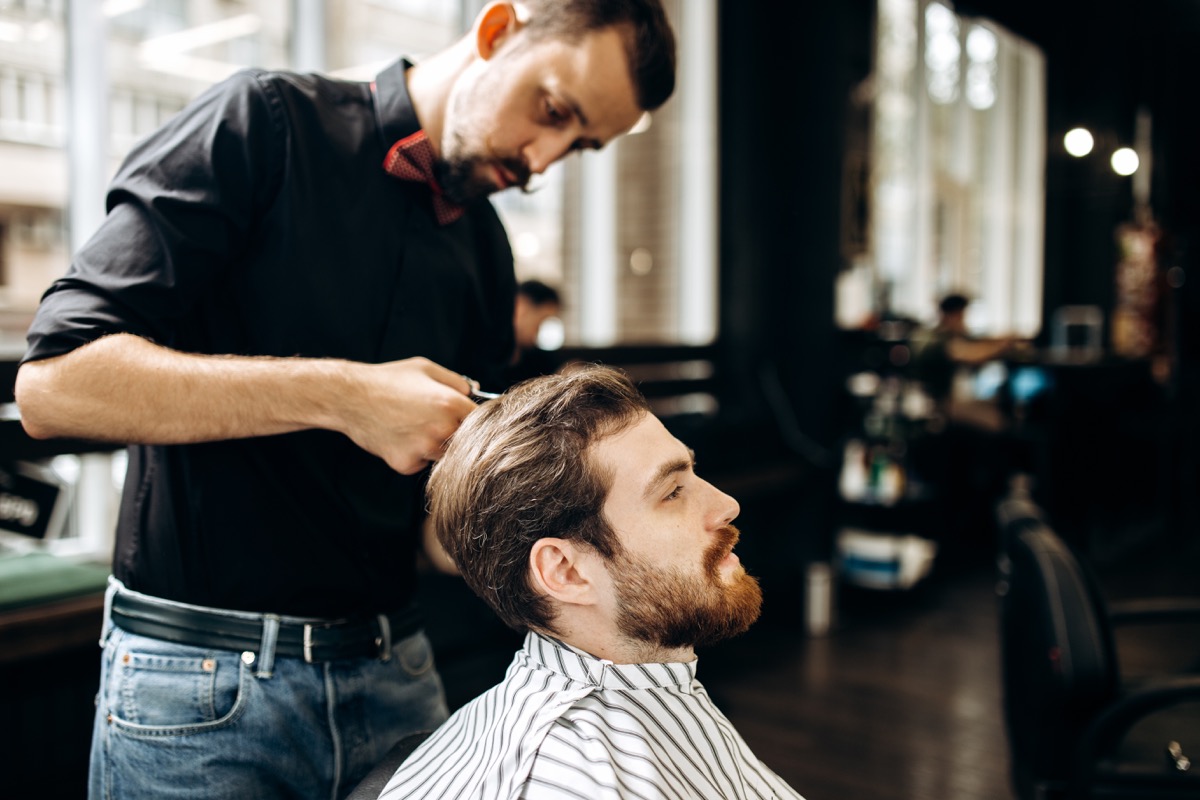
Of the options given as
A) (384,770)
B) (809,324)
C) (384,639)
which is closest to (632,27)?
(384,639)

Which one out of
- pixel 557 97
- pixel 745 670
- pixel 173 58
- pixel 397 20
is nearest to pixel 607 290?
pixel 397 20

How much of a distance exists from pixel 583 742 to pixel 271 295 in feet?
2.07

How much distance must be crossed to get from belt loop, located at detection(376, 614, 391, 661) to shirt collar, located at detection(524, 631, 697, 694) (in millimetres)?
201

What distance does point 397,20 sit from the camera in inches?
155

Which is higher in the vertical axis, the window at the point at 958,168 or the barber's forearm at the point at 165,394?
the window at the point at 958,168

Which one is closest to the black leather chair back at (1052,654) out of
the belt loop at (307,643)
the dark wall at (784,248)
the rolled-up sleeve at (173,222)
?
the belt loop at (307,643)

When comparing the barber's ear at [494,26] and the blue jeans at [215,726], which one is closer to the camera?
the blue jeans at [215,726]

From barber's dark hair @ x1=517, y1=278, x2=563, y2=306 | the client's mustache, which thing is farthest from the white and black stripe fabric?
barber's dark hair @ x1=517, y1=278, x2=563, y2=306

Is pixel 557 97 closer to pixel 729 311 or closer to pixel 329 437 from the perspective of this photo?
pixel 329 437

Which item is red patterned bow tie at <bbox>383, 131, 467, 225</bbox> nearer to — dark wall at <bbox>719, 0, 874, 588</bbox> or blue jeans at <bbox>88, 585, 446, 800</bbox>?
blue jeans at <bbox>88, 585, 446, 800</bbox>

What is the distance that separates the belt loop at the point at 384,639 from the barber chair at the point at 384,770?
0.37 feet

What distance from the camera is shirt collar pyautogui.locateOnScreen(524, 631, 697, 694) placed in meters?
1.14

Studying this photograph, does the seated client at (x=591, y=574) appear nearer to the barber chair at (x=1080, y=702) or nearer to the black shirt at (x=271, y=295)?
the black shirt at (x=271, y=295)

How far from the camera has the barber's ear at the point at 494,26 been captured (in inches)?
48.8
